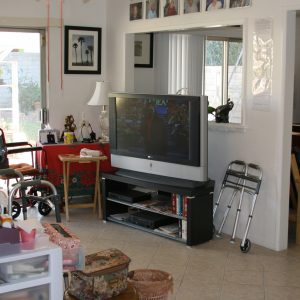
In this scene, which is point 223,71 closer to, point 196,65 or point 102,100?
point 196,65

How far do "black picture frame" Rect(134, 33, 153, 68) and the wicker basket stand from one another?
3.97 meters

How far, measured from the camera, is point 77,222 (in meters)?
5.85

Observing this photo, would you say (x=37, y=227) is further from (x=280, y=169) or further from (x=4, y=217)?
(x=280, y=169)

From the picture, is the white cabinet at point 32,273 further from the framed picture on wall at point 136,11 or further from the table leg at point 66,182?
the framed picture on wall at point 136,11

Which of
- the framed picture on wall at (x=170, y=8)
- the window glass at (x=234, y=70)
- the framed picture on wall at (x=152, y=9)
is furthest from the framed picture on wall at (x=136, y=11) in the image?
the window glass at (x=234, y=70)

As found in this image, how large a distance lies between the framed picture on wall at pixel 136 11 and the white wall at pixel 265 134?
0.68 meters

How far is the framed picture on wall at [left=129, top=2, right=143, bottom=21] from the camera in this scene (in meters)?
6.17

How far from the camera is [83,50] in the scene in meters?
6.65

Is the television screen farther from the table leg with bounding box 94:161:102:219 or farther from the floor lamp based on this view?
the floor lamp

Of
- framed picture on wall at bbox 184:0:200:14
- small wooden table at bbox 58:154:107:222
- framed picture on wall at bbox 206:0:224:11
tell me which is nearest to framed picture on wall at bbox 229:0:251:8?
framed picture on wall at bbox 206:0:224:11

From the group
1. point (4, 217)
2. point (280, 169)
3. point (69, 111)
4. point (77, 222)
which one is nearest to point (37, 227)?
point (4, 217)

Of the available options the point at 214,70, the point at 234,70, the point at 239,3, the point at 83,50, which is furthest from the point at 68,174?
the point at 234,70

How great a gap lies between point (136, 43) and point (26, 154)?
6.13 feet

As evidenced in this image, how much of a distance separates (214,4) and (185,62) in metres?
1.97
